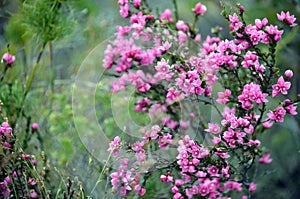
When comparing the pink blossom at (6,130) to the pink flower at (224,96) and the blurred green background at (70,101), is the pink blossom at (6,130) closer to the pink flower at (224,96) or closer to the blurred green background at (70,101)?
the blurred green background at (70,101)

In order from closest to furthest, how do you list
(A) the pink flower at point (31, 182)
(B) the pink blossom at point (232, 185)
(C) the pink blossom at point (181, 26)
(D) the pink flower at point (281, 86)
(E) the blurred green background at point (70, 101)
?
1. (D) the pink flower at point (281, 86)
2. (A) the pink flower at point (31, 182)
3. (B) the pink blossom at point (232, 185)
4. (C) the pink blossom at point (181, 26)
5. (E) the blurred green background at point (70, 101)

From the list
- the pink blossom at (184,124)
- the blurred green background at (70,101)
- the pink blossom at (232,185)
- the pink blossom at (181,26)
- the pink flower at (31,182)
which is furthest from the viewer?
the blurred green background at (70,101)

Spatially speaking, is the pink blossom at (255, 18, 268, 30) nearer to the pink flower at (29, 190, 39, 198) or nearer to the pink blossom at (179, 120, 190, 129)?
the pink blossom at (179, 120, 190, 129)

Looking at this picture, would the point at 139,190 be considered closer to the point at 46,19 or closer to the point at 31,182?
the point at 31,182

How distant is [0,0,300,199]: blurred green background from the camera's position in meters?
2.15

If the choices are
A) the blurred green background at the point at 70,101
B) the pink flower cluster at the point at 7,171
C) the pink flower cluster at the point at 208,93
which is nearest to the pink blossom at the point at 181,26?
the pink flower cluster at the point at 208,93

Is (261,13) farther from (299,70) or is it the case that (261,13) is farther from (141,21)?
(141,21)

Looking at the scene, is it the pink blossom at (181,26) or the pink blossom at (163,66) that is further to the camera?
the pink blossom at (181,26)

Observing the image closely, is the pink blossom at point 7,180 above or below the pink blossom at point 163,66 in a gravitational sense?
below

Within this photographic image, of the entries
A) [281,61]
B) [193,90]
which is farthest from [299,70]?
[193,90]

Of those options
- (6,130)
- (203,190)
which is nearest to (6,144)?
(6,130)

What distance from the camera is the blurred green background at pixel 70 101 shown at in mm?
2150

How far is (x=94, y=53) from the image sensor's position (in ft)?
10.4

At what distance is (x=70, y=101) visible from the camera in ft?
8.94
